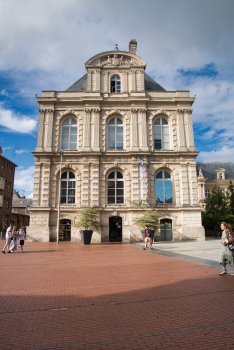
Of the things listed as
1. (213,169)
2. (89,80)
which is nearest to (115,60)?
(89,80)

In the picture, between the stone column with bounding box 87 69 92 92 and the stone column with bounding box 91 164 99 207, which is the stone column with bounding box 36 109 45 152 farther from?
the stone column with bounding box 91 164 99 207

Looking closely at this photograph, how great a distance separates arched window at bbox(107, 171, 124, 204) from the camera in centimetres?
2761

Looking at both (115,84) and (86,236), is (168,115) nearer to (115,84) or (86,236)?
(115,84)

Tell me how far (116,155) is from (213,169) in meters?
43.6

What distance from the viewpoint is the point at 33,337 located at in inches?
162

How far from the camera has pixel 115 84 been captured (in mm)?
30703

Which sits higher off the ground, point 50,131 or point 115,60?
point 115,60

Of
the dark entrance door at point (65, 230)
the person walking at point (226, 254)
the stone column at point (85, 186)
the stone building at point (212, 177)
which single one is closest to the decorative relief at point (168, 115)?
the stone column at point (85, 186)

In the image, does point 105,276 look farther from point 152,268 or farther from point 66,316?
point 66,316

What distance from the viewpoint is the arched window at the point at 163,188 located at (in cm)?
2784

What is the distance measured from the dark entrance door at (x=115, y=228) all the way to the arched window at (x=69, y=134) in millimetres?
9359

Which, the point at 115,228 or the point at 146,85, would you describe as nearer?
the point at 115,228

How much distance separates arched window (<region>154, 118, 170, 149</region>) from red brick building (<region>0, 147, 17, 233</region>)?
3225 cm

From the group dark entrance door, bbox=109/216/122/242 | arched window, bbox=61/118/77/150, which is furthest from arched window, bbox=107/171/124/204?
arched window, bbox=61/118/77/150
